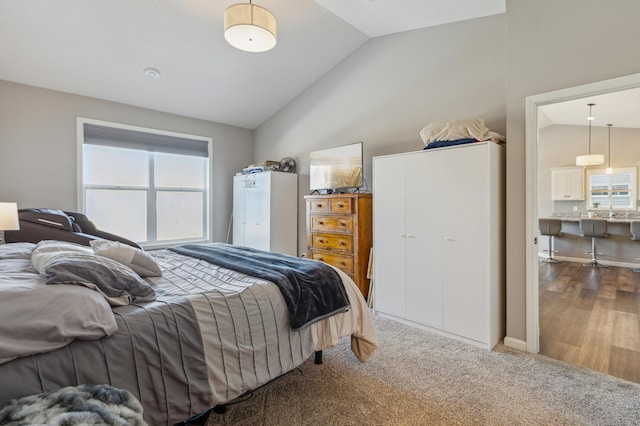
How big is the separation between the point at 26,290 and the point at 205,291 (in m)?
0.70

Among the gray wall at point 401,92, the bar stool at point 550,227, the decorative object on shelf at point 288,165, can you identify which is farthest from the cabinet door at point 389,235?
the bar stool at point 550,227

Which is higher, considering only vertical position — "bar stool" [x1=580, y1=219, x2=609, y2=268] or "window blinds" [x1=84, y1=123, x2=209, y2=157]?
"window blinds" [x1=84, y1=123, x2=209, y2=157]

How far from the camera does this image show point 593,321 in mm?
3094

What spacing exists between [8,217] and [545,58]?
456 cm

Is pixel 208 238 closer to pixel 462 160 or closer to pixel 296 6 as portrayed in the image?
pixel 296 6

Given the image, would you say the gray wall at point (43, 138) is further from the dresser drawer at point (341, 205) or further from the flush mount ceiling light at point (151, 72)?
the dresser drawer at point (341, 205)

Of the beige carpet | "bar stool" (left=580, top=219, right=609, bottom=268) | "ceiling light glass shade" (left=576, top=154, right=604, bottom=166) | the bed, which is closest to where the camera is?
the bed

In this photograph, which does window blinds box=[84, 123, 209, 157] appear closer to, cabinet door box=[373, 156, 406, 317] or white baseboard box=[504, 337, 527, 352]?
cabinet door box=[373, 156, 406, 317]

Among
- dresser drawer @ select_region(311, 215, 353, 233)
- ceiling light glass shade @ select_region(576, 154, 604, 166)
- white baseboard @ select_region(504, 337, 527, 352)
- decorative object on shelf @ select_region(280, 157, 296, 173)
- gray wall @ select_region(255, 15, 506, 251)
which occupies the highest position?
gray wall @ select_region(255, 15, 506, 251)

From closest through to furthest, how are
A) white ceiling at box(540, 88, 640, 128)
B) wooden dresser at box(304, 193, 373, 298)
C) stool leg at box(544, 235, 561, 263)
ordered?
wooden dresser at box(304, 193, 373, 298), white ceiling at box(540, 88, 640, 128), stool leg at box(544, 235, 561, 263)

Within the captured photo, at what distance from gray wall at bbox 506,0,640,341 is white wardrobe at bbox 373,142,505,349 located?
13 cm

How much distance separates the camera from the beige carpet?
1.71 metres

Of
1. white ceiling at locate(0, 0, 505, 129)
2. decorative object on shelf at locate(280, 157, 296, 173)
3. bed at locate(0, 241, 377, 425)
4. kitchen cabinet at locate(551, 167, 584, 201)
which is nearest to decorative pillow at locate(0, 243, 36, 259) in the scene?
bed at locate(0, 241, 377, 425)

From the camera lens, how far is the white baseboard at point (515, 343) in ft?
8.27
